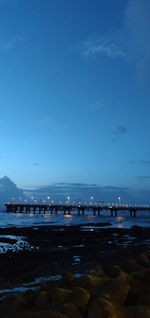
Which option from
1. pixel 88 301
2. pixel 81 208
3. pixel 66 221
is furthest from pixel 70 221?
pixel 88 301

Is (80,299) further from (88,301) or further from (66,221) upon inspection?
(66,221)

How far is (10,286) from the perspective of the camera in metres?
13.1

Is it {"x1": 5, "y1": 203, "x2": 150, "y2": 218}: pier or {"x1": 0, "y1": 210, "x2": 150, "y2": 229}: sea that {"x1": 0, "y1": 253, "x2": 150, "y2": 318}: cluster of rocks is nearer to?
{"x1": 0, "y1": 210, "x2": 150, "y2": 229}: sea

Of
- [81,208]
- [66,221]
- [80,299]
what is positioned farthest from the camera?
[81,208]

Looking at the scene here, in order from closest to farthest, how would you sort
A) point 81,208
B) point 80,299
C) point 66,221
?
point 80,299, point 66,221, point 81,208

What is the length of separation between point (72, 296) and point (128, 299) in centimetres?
129

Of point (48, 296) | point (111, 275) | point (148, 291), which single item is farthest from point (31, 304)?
point (111, 275)

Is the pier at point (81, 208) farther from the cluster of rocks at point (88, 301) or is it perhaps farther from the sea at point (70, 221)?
the cluster of rocks at point (88, 301)

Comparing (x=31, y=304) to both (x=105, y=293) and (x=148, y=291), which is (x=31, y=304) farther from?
(x=148, y=291)

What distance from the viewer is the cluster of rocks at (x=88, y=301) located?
22.1ft

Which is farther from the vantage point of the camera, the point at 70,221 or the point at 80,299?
the point at 70,221

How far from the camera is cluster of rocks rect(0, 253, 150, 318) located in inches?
265

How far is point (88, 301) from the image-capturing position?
7.54 meters

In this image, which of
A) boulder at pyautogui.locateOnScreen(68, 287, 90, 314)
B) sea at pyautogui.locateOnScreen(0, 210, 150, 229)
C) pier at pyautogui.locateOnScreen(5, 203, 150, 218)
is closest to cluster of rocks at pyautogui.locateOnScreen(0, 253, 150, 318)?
boulder at pyautogui.locateOnScreen(68, 287, 90, 314)
